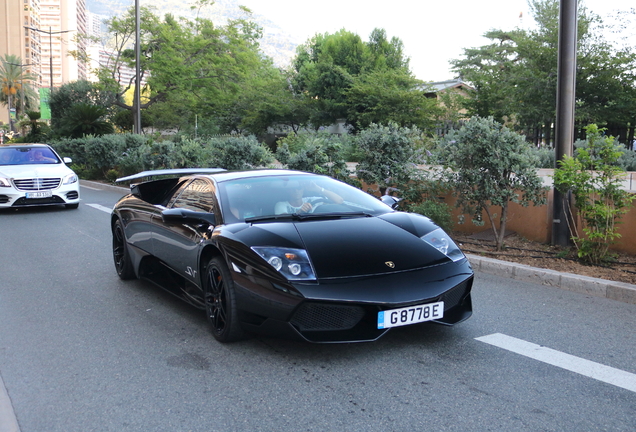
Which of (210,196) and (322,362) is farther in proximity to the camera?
(210,196)

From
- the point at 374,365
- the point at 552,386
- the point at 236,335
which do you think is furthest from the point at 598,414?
the point at 236,335

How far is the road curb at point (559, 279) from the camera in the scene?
19.0ft

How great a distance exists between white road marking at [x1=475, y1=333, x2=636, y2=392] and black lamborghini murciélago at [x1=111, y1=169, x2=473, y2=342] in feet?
1.16

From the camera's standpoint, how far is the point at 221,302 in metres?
4.49

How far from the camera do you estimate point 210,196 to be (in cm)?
516

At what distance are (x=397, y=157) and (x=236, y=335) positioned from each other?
6.29 meters

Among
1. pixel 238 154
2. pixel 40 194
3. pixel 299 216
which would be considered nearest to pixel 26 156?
pixel 40 194

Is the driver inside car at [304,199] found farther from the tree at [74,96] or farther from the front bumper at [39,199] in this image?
the tree at [74,96]

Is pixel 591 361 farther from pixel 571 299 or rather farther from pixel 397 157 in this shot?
pixel 397 157

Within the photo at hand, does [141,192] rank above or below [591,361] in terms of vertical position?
above

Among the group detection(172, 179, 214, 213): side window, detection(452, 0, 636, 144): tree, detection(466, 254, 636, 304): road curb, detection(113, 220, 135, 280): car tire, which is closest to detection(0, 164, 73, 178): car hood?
detection(113, 220, 135, 280): car tire

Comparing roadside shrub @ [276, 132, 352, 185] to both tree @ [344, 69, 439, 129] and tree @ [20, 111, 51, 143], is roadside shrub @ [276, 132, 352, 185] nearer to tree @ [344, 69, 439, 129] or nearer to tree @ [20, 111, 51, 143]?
tree @ [344, 69, 439, 129]

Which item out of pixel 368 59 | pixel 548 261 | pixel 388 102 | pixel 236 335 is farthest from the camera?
pixel 368 59

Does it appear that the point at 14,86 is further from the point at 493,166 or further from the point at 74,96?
the point at 493,166
